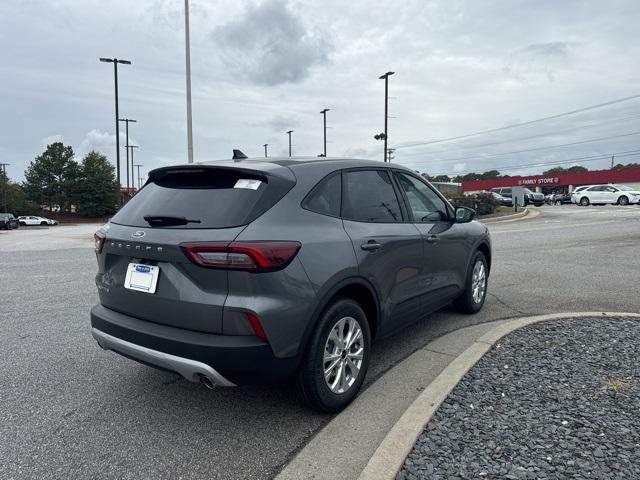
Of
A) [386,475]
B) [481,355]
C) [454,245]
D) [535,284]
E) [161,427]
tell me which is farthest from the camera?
[535,284]

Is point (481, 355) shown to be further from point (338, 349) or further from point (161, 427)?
point (161, 427)

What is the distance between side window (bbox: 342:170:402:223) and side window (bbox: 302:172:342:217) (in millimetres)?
73

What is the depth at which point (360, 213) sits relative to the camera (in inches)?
140

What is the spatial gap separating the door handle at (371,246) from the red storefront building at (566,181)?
61887 millimetres

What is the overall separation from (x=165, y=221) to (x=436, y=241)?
2.48 m

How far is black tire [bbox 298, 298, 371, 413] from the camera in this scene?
9.84 ft

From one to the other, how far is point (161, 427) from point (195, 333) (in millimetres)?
759

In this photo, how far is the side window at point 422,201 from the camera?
14.1 feet

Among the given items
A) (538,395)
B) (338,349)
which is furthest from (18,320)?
(538,395)

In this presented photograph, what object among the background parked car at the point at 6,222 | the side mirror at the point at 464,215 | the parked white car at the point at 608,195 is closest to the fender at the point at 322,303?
the side mirror at the point at 464,215

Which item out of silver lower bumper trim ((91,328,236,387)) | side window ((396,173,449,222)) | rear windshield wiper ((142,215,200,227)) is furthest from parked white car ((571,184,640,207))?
silver lower bumper trim ((91,328,236,387))

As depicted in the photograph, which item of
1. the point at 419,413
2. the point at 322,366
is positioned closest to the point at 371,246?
the point at 322,366

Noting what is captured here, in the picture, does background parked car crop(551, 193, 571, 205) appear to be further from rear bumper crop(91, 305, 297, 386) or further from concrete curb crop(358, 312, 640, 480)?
rear bumper crop(91, 305, 297, 386)

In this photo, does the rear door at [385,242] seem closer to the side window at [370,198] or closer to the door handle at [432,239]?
the side window at [370,198]
